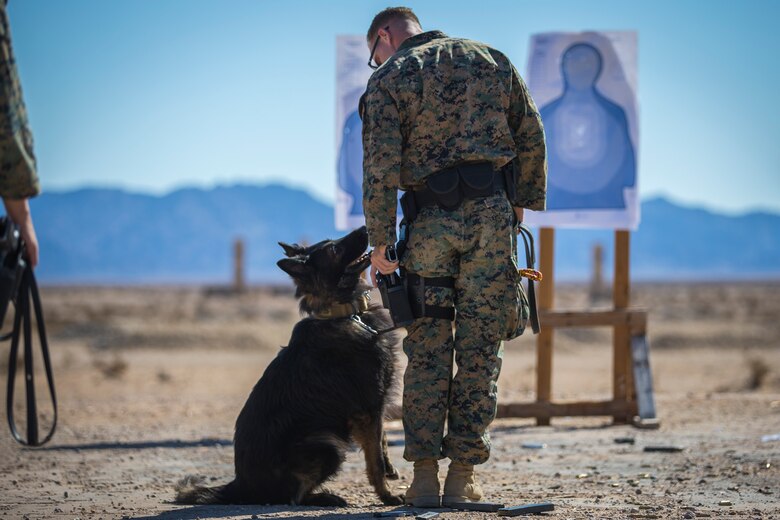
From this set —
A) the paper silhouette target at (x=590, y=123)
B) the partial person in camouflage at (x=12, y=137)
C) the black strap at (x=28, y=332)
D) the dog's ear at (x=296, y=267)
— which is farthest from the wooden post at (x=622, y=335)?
the partial person in camouflage at (x=12, y=137)

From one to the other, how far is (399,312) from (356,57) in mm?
4386

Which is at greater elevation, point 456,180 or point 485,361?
point 456,180

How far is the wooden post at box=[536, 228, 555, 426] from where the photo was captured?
8812 millimetres

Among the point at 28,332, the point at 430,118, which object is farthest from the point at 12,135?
the point at 430,118

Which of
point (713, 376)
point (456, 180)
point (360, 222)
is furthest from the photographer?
point (713, 376)

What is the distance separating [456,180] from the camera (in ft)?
15.9

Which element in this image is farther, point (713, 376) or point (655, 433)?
point (713, 376)

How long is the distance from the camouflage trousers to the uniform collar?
2.93 ft

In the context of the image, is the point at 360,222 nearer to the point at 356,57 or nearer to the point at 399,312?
the point at 356,57

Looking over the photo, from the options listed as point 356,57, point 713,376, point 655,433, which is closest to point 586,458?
point 655,433

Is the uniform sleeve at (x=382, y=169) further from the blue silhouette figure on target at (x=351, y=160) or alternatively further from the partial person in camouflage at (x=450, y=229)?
the blue silhouette figure on target at (x=351, y=160)

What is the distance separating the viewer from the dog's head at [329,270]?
5.40 metres

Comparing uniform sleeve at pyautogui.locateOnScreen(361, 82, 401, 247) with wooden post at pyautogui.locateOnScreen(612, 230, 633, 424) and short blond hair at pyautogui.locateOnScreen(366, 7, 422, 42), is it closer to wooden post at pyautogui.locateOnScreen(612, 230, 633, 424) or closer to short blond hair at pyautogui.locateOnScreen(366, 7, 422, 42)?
short blond hair at pyautogui.locateOnScreen(366, 7, 422, 42)

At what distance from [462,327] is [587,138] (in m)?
4.31
